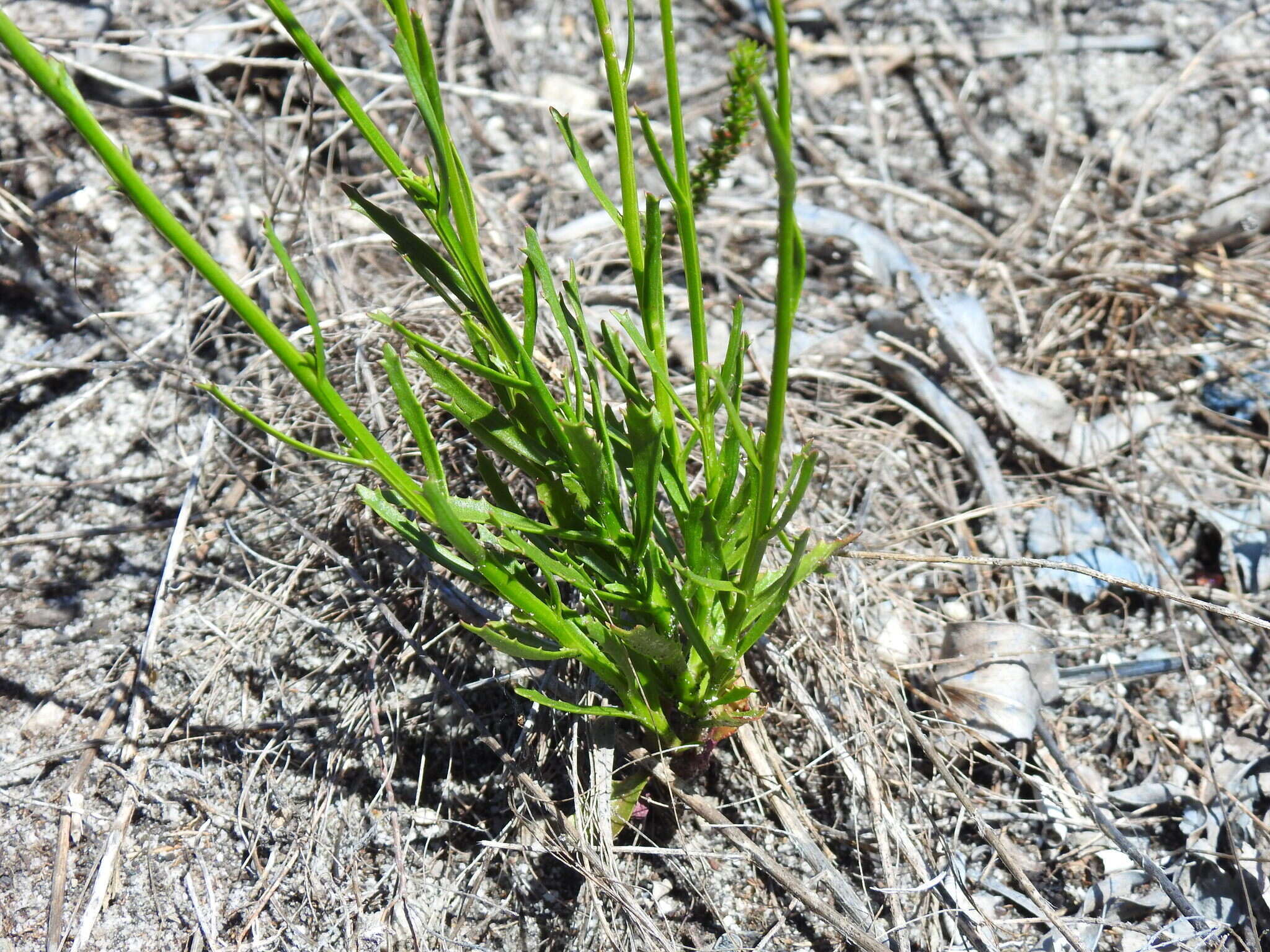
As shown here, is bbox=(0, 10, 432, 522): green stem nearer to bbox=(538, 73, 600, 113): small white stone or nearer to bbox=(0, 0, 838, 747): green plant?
bbox=(0, 0, 838, 747): green plant

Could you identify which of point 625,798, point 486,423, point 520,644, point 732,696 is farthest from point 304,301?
point 625,798

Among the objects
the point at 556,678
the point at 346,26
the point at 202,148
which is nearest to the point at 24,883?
the point at 556,678

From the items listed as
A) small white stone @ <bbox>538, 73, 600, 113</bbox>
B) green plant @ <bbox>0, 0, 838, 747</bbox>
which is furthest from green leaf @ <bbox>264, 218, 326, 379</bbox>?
small white stone @ <bbox>538, 73, 600, 113</bbox>

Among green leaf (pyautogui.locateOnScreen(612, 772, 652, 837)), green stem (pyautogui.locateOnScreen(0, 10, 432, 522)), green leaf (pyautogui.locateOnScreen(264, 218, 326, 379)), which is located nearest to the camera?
green stem (pyautogui.locateOnScreen(0, 10, 432, 522))

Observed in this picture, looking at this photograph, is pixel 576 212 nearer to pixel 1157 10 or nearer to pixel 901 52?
pixel 901 52

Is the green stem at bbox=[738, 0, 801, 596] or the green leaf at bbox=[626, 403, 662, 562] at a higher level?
the green stem at bbox=[738, 0, 801, 596]

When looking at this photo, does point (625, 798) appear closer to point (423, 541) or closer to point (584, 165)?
point (423, 541)
